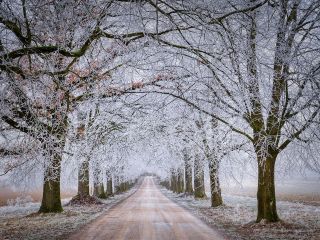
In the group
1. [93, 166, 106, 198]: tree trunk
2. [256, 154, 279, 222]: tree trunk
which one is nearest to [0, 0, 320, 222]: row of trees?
[256, 154, 279, 222]: tree trunk

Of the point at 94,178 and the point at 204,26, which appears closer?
the point at 204,26

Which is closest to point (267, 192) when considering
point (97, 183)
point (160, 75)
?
point (160, 75)

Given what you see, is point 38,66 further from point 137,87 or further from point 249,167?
point 249,167

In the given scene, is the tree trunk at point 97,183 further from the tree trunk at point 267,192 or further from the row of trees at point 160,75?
the tree trunk at point 267,192

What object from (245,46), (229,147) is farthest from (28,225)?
(245,46)

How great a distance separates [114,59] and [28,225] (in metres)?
6.94

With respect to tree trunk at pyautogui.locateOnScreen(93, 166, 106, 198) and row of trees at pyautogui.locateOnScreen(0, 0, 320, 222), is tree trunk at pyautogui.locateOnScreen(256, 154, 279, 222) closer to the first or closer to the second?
row of trees at pyautogui.locateOnScreen(0, 0, 320, 222)

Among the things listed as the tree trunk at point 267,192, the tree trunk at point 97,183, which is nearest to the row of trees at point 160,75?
the tree trunk at point 267,192

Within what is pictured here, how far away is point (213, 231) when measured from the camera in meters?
13.5

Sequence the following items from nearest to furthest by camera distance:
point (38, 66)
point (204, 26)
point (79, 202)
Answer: point (204, 26)
point (38, 66)
point (79, 202)

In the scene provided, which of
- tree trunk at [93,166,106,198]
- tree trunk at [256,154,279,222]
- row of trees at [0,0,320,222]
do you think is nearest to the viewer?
row of trees at [0,0,320,222]

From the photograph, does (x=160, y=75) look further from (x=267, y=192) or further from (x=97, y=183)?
(x=97, y=183)

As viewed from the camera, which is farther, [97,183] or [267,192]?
[97,183]

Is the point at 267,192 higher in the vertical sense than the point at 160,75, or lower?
lower
